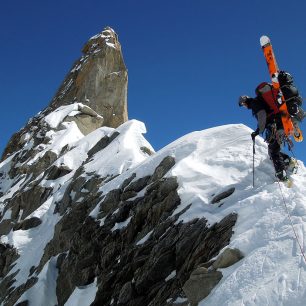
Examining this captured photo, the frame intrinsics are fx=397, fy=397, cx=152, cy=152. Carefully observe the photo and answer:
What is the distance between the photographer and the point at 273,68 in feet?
38.3

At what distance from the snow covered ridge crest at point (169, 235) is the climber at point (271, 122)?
1.83 ft

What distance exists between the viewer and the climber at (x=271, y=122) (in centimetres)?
1107

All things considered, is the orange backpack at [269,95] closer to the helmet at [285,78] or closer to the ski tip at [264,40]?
the helmet at [285,78]

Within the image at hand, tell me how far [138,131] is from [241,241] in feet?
71.7

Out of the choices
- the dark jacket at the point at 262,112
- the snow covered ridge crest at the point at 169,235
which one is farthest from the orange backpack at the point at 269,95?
the snow covered ridge crest at the point at 169,235

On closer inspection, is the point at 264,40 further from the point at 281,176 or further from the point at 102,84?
the point at 102,84

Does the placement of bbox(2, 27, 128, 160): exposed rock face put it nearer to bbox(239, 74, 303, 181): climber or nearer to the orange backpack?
bbox(239, 74, 303, 181): climber

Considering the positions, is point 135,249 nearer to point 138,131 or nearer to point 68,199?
point 68,199

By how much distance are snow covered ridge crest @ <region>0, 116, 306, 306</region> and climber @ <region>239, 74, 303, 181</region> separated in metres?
0.56

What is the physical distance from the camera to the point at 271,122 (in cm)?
1130

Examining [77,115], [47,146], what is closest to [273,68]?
[47,146]

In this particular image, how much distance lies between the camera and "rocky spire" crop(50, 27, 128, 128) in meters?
55.8

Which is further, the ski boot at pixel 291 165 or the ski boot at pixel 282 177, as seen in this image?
the ski boot at pixel 291 165

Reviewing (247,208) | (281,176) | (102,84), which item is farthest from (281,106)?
(102,84)
